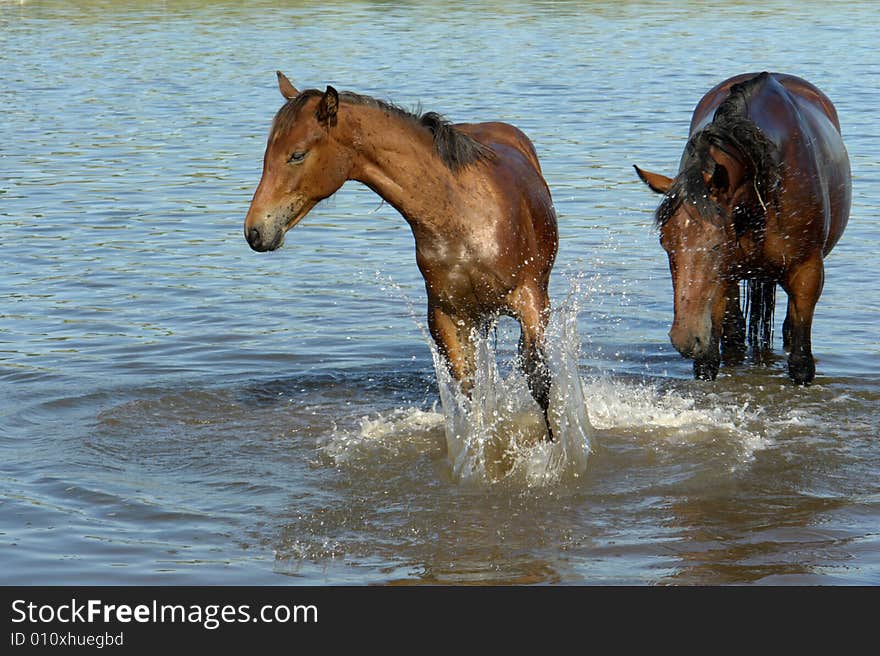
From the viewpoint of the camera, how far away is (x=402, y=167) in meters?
6.26

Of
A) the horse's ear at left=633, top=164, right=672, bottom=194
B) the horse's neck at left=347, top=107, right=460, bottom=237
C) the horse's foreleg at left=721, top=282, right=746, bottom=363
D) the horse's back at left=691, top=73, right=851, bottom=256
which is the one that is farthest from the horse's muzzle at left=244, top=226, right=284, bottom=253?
the horse's foreleg at left=721, top=282, right=746, bottom=363

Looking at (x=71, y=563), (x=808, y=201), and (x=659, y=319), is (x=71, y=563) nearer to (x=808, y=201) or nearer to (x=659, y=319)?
(x=808, y=201)

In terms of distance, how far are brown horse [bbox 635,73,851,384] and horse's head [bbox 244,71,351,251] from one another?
1.53m

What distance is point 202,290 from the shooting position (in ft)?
34.4

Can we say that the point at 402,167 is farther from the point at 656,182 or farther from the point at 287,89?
Result: the point at 656,182

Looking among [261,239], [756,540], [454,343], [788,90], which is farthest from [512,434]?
[788,90]

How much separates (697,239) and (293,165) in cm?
183

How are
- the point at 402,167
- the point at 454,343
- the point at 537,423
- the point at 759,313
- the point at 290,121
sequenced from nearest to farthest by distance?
the point at 290,121, the point at 402,167, the point at 454,343, the point at 537,423, the point at 759,313

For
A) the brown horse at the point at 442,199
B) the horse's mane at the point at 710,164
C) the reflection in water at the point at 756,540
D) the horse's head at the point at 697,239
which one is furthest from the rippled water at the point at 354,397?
the horse's mane at the point at 710,164

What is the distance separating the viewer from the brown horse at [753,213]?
6348mm

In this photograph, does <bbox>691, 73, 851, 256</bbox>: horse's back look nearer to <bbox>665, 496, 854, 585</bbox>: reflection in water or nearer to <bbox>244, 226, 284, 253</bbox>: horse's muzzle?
<bbox>665, 496, 854, 585</bbox>: reflection in water

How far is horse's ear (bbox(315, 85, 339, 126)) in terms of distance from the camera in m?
5.91

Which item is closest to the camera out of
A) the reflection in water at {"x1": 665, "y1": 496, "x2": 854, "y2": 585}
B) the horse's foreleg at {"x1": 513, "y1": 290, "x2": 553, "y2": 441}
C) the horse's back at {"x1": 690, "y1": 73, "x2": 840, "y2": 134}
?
the reflection in water at {"x1": 665, "y1": 496, "x2": 854, "y2": 585}

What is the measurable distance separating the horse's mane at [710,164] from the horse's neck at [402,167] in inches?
39.3
